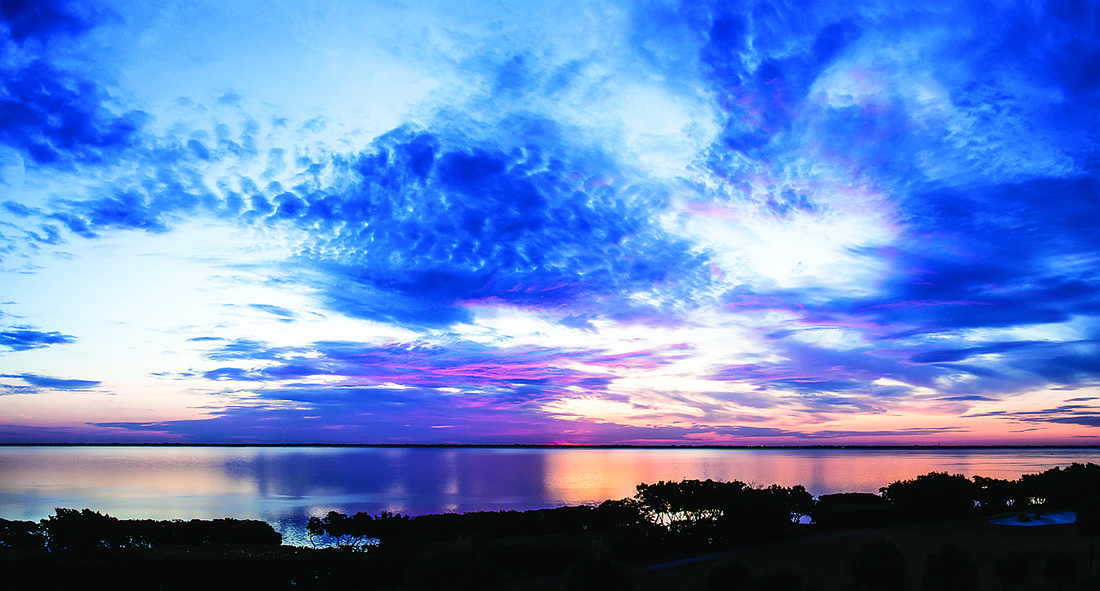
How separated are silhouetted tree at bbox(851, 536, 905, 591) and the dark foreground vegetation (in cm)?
4

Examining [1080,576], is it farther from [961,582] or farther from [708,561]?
[708,561]

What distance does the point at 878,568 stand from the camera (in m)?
20.9

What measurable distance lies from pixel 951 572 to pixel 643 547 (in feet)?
69.9

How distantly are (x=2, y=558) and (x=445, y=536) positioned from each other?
73.8 ft

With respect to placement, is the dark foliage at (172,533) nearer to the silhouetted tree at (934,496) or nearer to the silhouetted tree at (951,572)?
the silhouetted tree at (951,572)

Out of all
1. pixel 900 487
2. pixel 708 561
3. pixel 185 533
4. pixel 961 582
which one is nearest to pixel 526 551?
pixel 708 561

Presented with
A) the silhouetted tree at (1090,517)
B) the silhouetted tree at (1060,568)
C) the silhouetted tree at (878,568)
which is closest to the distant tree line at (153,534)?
the silhouetted tree at (878,568)

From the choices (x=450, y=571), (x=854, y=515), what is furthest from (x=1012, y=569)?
(x=854, y=515)

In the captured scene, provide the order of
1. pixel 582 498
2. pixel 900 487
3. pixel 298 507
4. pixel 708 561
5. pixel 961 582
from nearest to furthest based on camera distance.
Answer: pixel 961 582, pixel 708 561, pixel 900 487, pixel 298 507, pixel 582 498

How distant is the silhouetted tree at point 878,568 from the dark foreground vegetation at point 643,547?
4 centimetres

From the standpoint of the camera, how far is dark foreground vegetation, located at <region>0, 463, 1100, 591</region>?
822 inches

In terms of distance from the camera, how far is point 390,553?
31844 millimetres

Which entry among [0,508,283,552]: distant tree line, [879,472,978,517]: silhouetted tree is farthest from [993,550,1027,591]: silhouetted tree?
[0,508,283,552]: distant tree line

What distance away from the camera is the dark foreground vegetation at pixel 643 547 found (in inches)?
822
